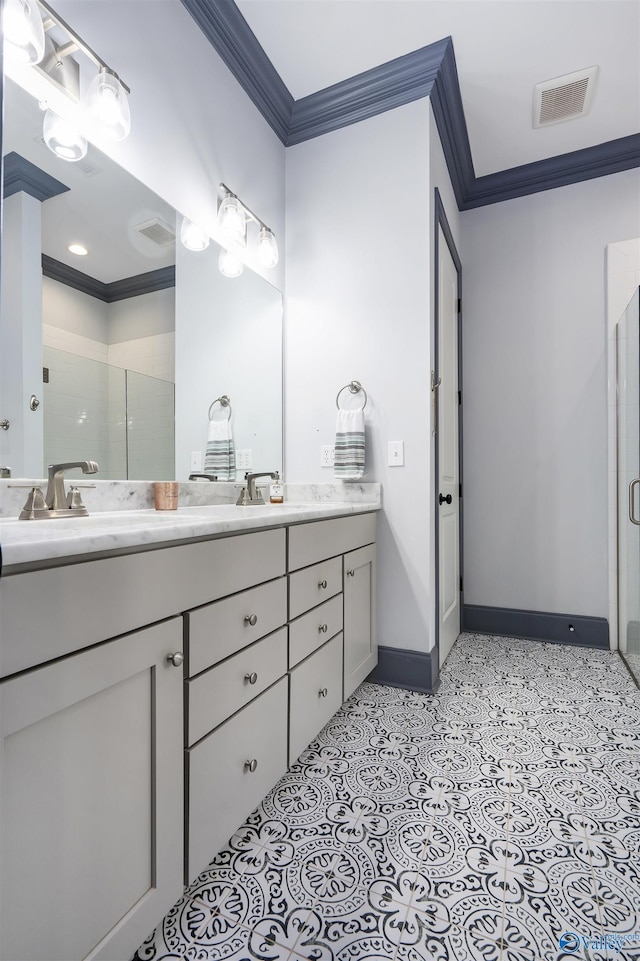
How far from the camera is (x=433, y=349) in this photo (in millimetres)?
2189

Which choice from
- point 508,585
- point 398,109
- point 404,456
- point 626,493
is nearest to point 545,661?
point 508,585

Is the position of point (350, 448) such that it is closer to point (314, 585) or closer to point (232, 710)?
point (314, 585)

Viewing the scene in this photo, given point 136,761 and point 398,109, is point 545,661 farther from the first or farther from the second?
point 398,109

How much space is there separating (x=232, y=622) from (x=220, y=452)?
97cm

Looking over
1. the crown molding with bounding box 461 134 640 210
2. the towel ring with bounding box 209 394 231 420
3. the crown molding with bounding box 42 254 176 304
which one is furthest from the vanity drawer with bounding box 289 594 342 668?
the crown molding with bounding box 461 134 640 210


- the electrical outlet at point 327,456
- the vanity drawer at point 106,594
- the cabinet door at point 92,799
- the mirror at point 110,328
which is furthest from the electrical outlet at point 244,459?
the cabinet door at point 92,799

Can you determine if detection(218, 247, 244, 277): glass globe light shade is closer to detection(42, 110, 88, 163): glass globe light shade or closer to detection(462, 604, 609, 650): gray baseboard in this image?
detection(42, 110, 88, 163): glass globe light shade

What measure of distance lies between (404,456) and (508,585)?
1255 mm

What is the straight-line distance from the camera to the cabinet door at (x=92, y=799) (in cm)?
69

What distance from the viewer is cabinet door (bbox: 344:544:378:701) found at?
186 cm

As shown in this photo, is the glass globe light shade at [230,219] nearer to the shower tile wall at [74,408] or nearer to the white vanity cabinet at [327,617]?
the shower tile wall at [74,408]

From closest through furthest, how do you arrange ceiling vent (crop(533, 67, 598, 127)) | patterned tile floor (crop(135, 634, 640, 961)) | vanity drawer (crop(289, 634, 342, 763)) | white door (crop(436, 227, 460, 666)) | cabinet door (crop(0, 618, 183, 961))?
cabinet door (crop(0, 618, 183, 961)), patterned tile floor (crop(135, 634, 640, 961)), vanity drawer (crop(289, 634, 342, 763)), ceiling vent (crop(533, 67, 598, 127)), white door (crop(436, 227, 460, 666))

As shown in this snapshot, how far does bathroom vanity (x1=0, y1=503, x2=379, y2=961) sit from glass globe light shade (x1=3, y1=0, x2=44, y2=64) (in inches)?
45.2

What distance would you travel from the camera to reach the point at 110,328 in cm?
150
